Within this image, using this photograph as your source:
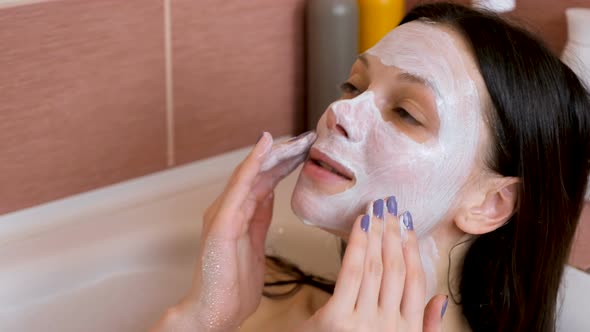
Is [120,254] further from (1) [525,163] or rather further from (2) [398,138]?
(1) [525,163]

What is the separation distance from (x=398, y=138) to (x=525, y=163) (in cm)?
19

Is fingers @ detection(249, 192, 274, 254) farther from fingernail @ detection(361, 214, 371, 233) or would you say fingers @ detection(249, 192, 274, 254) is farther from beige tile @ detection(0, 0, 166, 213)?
beige tile @ detection(0, 0, 166, 213)

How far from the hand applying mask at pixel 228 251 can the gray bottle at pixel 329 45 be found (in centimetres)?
55

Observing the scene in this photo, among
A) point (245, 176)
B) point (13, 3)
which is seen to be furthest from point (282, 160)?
point (13, 3)

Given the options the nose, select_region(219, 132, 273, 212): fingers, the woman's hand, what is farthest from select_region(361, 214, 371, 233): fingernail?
select_region(219, 132, 273, 212): fingers

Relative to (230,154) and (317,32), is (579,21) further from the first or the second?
(230,154)

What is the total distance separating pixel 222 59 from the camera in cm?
188

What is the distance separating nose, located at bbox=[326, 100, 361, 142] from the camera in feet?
4.04

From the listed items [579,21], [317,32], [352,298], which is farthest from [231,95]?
[352,298]

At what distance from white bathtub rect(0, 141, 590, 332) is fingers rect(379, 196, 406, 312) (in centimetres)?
41

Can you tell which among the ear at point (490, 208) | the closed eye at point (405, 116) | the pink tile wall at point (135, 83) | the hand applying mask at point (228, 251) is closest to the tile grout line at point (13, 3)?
the pink tile wall at point (135, 83)

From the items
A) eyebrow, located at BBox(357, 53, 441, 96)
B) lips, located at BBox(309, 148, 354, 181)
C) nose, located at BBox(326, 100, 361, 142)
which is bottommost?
lips, located at BBox(309, 148, 354, 181)

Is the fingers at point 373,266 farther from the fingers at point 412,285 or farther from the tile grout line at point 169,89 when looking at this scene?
the tile grout line at point 169,89

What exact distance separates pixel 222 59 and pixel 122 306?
21.9 inches
